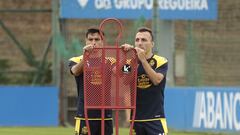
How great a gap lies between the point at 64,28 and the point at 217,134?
624 cm

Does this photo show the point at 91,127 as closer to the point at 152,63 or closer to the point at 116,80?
the point at 152,63

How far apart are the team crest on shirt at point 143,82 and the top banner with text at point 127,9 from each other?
40.5 ft

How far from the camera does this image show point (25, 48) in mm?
23922

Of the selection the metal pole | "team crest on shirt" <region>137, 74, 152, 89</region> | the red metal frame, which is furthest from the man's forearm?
the metal pole

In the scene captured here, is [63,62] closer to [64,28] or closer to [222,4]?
[64,28]

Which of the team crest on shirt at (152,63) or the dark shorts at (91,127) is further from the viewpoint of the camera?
the dark shorts at (91,127)

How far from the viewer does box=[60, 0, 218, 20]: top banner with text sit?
2208 centimetres

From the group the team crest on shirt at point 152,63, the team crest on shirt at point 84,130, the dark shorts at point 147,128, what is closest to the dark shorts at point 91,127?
the team crest on shirt at point 84,130

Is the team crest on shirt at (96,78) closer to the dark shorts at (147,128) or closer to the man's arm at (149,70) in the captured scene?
the man's arm at (149,70)

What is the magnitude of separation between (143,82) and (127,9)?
41.5 feet

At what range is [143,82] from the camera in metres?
9.72

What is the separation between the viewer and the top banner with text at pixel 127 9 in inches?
869

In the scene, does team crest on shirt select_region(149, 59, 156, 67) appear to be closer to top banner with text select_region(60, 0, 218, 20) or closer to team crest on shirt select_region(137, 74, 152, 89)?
team crest on shirt select_region(137, 74, 152, 89)

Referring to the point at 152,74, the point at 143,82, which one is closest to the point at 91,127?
the point at 143,82
